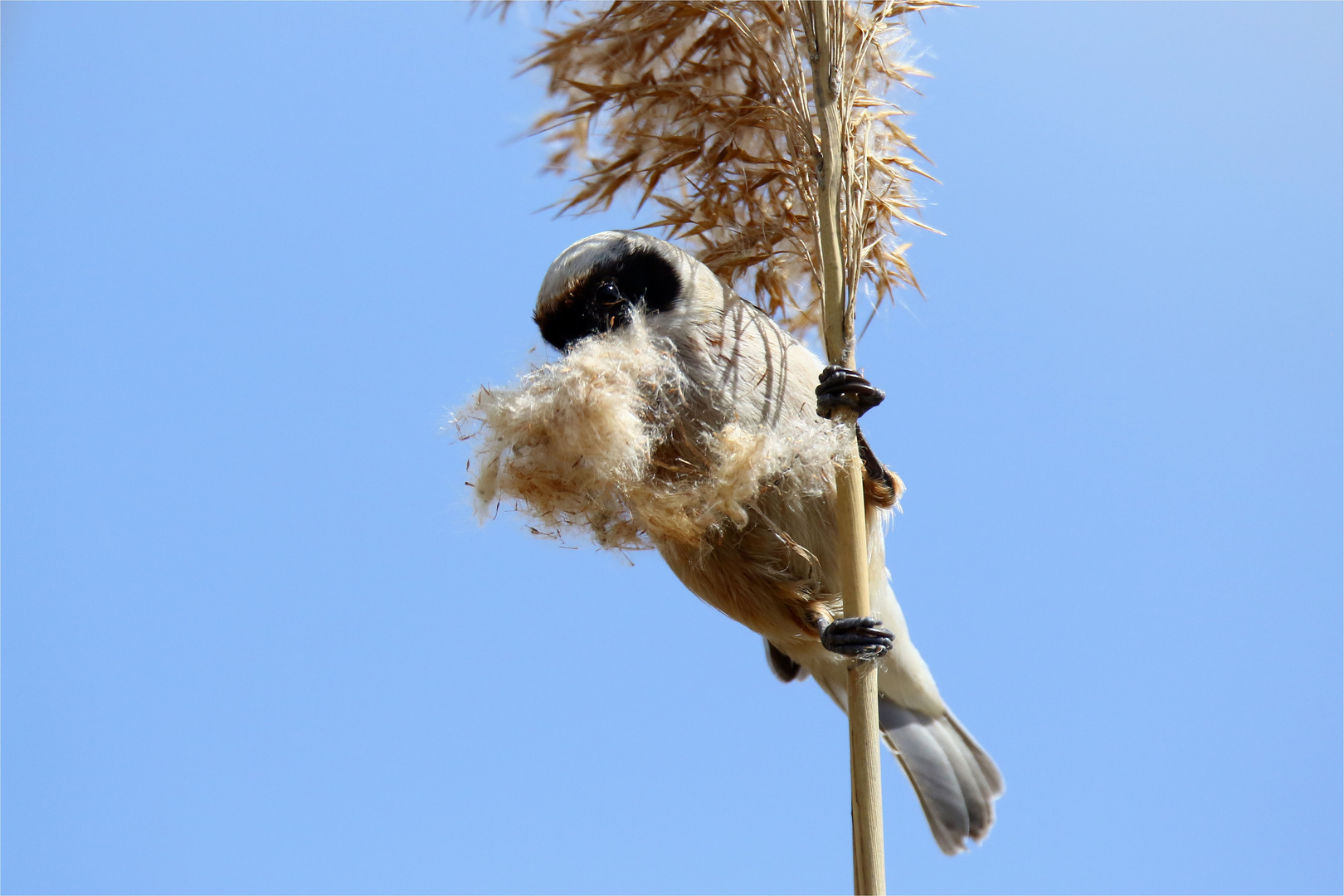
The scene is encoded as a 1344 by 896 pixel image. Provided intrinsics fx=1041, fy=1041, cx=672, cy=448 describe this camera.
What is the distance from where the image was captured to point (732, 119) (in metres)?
1.43

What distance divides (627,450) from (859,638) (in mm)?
328

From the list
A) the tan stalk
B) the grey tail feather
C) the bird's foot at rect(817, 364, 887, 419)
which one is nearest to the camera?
the tan stalk

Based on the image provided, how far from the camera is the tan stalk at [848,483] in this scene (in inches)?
42.7

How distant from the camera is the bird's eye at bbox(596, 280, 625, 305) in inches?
54.7

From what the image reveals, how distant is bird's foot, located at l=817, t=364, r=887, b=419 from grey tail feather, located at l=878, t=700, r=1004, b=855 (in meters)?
0.74

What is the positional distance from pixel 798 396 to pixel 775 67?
0.44m

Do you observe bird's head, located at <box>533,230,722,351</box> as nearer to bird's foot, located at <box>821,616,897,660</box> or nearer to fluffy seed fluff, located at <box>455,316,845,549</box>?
fluffy seed fluff, located at <box>455,316,845,549</box>

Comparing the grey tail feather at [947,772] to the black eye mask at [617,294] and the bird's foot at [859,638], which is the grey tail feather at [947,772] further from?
the black eye mask at [617,294]

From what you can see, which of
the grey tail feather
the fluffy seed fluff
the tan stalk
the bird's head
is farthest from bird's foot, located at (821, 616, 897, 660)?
the grey tail feather

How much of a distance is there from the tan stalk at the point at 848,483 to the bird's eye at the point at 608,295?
0.29 metres

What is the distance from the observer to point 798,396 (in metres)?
1.34

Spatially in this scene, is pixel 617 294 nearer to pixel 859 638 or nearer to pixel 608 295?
pixel 608 295

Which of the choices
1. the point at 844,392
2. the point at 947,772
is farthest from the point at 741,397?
the point at 947,772

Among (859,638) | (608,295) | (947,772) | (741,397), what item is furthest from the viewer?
(947,772)
